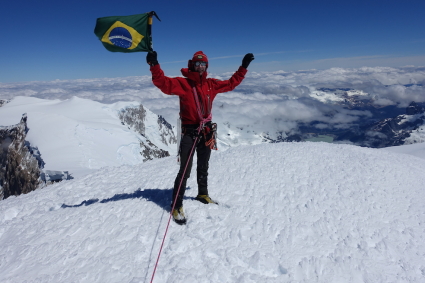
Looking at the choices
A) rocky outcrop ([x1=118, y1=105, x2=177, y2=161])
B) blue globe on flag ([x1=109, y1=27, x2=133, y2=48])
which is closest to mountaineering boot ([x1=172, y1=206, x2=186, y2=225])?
blue globe on flag ([x1=109, y1=27, x2=133, y2=48])

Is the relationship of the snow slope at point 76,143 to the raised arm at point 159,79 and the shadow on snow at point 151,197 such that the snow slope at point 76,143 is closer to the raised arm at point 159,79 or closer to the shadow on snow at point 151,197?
the shadow on snow at point 151,197

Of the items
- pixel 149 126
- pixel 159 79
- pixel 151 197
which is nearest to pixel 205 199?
pixel 151 197

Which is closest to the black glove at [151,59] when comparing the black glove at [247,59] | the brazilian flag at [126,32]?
the brazilian flag at [126,32]

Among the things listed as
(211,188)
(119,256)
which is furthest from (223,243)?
(211,188)

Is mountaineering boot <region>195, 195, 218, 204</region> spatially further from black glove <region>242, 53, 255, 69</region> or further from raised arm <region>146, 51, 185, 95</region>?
black glove <region>242, 53, 255, 69</region>

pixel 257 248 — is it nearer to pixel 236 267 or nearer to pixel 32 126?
pixel 236 267
